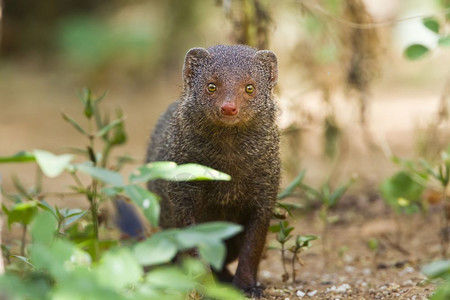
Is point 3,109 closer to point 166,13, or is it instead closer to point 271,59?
point 166,13

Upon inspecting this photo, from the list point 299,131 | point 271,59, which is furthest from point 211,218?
point 299,131

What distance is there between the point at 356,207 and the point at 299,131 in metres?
0.70

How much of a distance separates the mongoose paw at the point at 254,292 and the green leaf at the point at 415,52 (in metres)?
1.40

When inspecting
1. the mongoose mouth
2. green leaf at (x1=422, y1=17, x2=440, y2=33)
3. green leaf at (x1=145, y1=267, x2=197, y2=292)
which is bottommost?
green leaf at (x1=145, y1=267, x2=197, y2=292)

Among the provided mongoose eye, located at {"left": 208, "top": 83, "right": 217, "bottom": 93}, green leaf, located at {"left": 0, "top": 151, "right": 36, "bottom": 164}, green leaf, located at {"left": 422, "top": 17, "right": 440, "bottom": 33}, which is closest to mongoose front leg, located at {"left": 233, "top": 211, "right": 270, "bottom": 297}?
mongoose eye, located at {"left": 208, "top": 83, "right": 217, "bottom": 93}

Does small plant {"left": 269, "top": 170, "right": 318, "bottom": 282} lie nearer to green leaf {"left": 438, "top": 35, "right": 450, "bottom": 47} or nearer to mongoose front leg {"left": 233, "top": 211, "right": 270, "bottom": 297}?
mongoose front leg {"left": 233, "top": 211, "right": 270, "bottom": 297}

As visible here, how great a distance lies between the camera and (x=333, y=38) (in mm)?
4695

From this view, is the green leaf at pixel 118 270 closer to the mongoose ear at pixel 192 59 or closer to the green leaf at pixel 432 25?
the mongoose ear at pixel 192 59

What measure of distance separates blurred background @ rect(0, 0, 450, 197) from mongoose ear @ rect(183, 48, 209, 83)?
1.27 m

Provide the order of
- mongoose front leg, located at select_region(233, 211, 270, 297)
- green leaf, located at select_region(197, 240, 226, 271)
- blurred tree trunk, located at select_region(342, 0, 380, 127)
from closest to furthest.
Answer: green leaf, located at select_region(197, 240, 226, 271) → mongoose front leg, located at select_region(233, 211, 270, 297) → blurred tree trunk, located at select_region(342, 0, 380, 127)

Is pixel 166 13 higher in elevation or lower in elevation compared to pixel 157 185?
higher

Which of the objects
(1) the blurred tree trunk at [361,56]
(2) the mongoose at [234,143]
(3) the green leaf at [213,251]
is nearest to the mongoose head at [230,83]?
(2) the mongoose at [234,143]

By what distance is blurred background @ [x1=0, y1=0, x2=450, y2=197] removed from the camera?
4.65 meters

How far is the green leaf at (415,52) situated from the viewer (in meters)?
3.20
